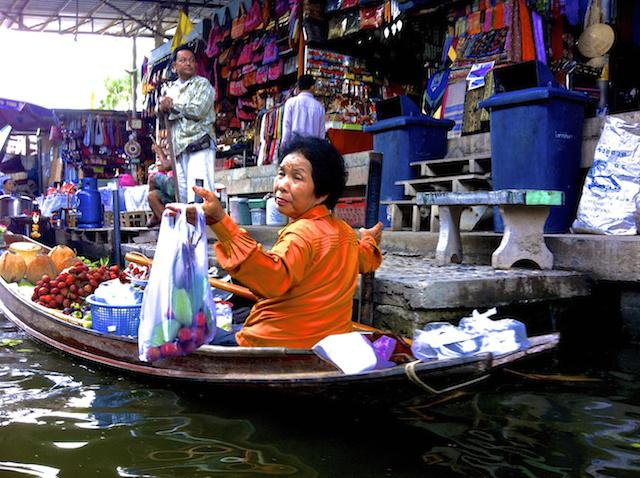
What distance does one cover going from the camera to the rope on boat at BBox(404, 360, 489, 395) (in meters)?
2.21

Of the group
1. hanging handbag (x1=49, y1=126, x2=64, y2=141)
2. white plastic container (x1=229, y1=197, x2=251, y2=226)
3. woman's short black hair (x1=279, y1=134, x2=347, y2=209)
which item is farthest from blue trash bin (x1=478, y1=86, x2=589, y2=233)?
hanging handbag (x1=49, y1=126, x2=64, y2=141)

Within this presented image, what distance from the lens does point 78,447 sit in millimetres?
2541

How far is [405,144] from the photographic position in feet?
21.1

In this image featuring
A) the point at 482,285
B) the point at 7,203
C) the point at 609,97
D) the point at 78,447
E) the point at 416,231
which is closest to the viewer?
the point at 78,447

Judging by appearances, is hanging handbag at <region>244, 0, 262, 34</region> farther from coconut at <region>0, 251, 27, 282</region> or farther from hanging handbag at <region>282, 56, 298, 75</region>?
coconut at <region>0, 251, 27, 282</region>

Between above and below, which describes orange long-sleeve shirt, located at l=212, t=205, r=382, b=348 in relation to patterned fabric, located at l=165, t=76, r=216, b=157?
below

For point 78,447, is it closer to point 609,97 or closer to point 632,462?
point 632,462

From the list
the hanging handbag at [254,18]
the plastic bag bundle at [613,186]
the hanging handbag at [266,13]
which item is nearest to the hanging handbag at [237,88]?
the hanging handbag at [254,18]

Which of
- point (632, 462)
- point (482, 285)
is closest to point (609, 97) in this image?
point (482, 285)

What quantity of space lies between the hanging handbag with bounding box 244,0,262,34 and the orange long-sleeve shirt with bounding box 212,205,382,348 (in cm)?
882

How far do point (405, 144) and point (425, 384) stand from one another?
4.50m

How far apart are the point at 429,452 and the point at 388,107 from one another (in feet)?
16.1

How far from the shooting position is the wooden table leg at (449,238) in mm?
4613

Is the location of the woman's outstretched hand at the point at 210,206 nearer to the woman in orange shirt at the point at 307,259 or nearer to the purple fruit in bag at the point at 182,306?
the woman in orange shirt at the point at 307,259
